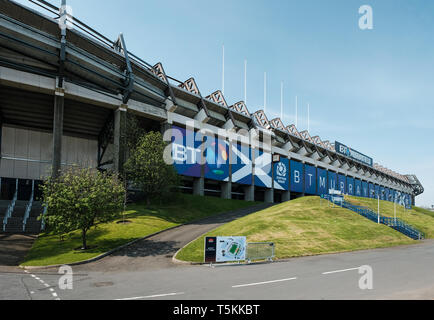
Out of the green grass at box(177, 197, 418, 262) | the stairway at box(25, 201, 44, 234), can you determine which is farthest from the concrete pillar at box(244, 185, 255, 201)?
the stairway at box(25, 201, 44, 234)

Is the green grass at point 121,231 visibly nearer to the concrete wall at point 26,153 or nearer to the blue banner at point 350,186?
the concrete wall at point 26,153

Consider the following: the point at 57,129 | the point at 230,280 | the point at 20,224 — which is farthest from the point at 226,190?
the point at 230,280

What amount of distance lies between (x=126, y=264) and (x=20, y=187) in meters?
33.1

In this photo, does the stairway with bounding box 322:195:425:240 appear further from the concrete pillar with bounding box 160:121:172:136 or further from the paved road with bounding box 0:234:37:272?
the paved road with bounding box 0:234:37:272

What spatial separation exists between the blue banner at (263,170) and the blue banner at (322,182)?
2248 centimetres

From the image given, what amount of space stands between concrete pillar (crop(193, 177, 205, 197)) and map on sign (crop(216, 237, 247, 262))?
3265cm

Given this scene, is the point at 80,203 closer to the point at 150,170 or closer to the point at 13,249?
the point at 13,249

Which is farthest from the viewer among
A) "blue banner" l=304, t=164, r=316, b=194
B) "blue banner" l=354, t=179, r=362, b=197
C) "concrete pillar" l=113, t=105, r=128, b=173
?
"blue banner" l=354, t=179, r=362, b=197

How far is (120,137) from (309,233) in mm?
27888

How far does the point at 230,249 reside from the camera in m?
19.4

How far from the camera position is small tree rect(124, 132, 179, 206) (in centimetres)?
3750

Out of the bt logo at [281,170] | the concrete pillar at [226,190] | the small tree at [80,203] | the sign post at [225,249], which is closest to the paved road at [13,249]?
the small tree at [80,203]

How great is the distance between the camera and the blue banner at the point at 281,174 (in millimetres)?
69312
